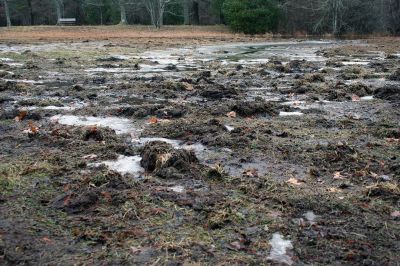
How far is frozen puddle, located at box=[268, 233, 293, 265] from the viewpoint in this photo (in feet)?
11.2

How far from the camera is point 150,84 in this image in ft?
36.9

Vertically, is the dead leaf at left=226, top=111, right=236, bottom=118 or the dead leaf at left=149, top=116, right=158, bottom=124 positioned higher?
the dead leaf at left=149, top=116, right=158, bottom=124

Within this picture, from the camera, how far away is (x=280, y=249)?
3.56 m

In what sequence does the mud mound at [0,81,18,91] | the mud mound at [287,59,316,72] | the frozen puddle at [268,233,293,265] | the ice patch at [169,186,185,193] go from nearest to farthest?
the frozen puddle at [268,233,293,265], the ice patch at [169,186,185,193], the mud mound at [0,81,18,91], the mud mound at [287,59,316,72]

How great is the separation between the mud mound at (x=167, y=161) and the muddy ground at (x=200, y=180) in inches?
0.5

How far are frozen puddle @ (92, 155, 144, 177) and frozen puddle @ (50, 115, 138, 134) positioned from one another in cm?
134

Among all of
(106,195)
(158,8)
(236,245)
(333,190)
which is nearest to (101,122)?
(106,195)

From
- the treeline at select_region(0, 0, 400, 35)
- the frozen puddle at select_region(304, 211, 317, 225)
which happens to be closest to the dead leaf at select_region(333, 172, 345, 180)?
the frozen puddle at select_region(304, 211, 317, 225)

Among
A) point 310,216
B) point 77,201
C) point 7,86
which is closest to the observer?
point 310,216

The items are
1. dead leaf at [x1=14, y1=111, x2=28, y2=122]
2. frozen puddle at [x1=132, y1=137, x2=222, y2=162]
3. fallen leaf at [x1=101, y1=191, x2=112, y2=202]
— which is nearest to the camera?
fallen leaf at [x1=101, y1=191, x2=112, y2=202]

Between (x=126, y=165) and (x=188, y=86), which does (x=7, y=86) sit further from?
(x=126, y=165)

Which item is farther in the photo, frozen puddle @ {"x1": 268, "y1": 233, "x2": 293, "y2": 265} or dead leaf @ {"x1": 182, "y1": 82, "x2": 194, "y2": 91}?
dead leaf @ {"x1": 182, "y1": 82, "x2": 194, "y2": 91}

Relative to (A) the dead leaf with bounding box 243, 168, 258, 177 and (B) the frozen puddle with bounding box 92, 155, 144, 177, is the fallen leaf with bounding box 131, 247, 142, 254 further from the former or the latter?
(A) the dead leaf with bounding box 243, 168, 258, 177

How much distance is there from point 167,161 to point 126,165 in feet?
1.66
